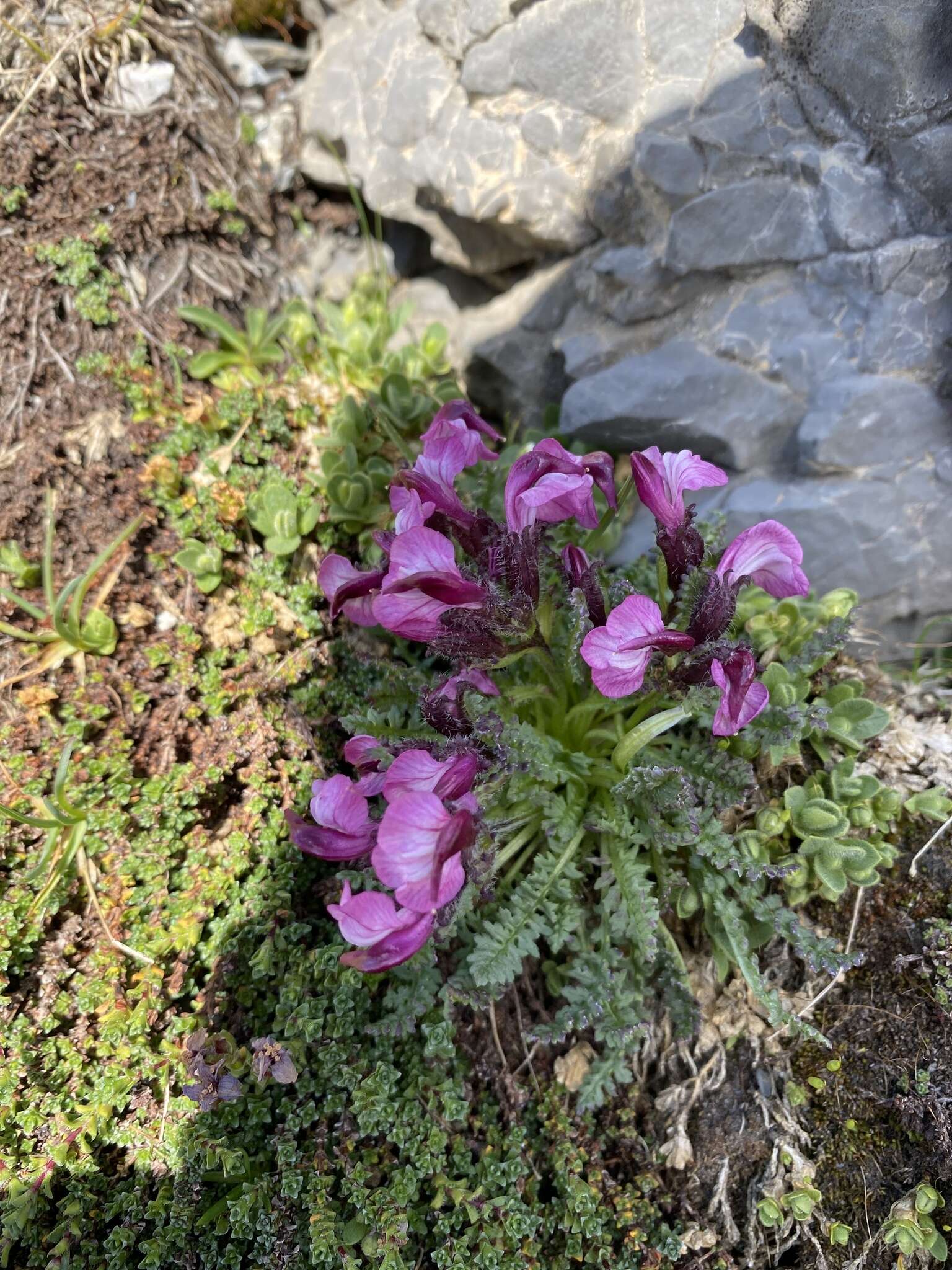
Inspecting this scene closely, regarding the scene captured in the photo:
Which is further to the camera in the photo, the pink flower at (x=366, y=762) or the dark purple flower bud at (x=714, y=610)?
the pink flower at (x=366, y=762)

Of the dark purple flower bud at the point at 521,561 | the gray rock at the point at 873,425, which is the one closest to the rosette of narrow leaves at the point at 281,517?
the dark purple flower bud at the point at 521,561

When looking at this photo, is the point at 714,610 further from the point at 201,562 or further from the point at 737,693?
the point at 201,562

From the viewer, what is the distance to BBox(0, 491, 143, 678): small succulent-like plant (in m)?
2.45

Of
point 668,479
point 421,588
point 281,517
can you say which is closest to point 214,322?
point 281,517

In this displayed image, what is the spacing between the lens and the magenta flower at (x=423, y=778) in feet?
5.77

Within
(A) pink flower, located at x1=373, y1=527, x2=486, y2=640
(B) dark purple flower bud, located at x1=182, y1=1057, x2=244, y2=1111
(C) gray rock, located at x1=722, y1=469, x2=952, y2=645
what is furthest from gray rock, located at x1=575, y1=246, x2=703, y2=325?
(B) dark purple flower bud, located at x1=182, y1=1057, x2=244, y2=1111

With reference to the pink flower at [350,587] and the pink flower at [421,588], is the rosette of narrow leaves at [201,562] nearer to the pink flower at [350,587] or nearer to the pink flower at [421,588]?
the pink flower at [350,587]

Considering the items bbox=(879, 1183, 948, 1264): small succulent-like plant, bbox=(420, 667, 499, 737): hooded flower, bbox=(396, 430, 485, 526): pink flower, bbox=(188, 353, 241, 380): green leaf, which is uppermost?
bbox=(396, 430, 485, 526): pink flower

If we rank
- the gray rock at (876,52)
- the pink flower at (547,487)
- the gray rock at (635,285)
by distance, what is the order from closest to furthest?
the pink flower at (547,487) → the gray rock at (876,52) → the gray rock at (635,285)

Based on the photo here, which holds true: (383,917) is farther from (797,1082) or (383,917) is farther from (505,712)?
(797,1082)

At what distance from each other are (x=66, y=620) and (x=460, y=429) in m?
1.37

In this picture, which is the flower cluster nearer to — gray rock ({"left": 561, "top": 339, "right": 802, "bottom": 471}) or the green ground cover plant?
the green ground cover plant

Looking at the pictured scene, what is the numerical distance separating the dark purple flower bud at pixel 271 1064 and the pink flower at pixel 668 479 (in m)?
1.56

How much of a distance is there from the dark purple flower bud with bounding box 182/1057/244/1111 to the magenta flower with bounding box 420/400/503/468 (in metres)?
1.60
